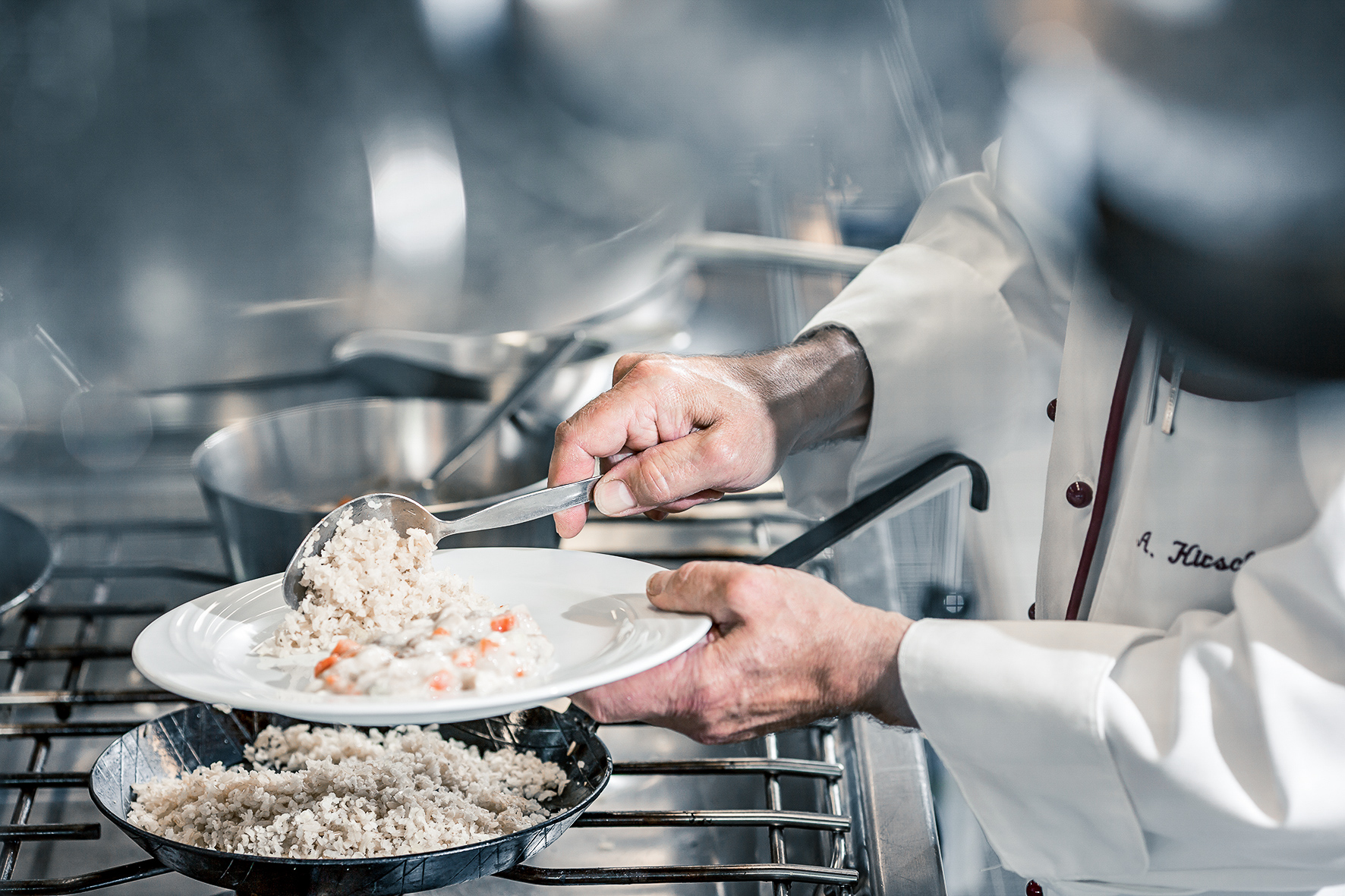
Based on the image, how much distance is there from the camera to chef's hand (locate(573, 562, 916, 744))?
1.70 ft

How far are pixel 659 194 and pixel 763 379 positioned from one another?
2.71ft

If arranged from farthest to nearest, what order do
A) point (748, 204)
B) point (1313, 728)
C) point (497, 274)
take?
point (748, 204) < point (497, 274) < point (1313, 728)

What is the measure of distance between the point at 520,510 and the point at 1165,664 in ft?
1.16

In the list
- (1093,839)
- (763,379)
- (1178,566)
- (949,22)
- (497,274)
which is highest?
(949,22)

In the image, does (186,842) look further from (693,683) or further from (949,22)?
(949,22)

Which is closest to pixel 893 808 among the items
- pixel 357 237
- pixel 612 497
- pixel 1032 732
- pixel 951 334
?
pixel 1032 732

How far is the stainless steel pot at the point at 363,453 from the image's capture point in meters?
0.83

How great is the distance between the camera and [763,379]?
723 mm

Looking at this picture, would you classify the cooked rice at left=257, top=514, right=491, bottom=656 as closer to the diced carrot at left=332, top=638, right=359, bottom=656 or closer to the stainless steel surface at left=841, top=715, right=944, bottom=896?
the diced carrot at left=332, top=638, right=359, bottom=656

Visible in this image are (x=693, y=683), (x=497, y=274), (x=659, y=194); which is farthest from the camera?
(x=659, y=194)

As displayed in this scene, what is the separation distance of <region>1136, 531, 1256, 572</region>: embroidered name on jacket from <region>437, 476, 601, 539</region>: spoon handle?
1.08 ft

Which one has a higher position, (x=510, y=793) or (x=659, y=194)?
(x=659, y=194)

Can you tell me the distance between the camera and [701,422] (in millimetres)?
680

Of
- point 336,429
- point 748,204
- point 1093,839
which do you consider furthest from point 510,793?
point 748,204
